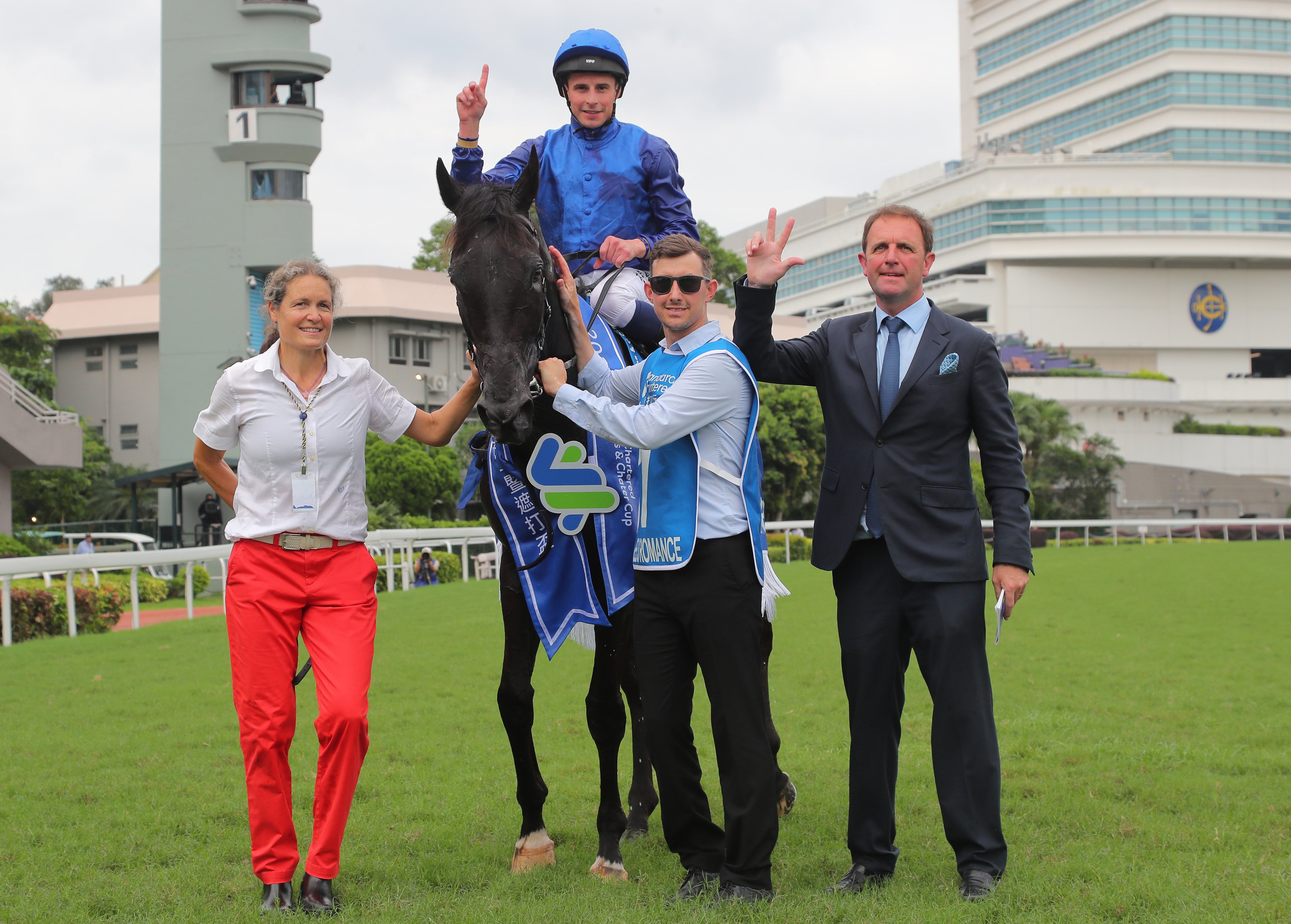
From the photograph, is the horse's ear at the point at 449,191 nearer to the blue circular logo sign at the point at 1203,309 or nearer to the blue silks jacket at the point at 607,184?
the blue silks jacket at the point at 607,184

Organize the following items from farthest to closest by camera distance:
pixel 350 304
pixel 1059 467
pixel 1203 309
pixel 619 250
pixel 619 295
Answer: pixel 1203 309
pixel 1059 467
pixel 350 304
pixel 619 295
pixel 619 250

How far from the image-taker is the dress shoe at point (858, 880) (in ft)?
12.9

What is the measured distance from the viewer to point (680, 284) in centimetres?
397

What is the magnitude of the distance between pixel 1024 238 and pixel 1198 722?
191ft

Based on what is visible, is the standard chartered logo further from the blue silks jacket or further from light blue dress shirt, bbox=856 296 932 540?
the blue silks jacket

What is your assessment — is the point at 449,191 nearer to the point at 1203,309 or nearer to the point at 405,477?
the point at 405,477

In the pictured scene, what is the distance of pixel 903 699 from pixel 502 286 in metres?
2.17

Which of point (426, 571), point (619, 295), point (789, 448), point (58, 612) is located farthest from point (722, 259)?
point (619, 295)

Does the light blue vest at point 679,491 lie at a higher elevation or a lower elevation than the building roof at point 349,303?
lower

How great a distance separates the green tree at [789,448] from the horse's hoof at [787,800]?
26.2 metres

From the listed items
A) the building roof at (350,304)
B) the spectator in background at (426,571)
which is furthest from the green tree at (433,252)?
the spectator in background at (426,571)

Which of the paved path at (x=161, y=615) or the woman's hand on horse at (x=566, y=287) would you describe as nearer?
the woman's hand on horse at (x=566, y=287)

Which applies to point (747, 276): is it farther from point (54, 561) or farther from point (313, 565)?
point (54, 561)

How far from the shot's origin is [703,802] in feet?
13.0
